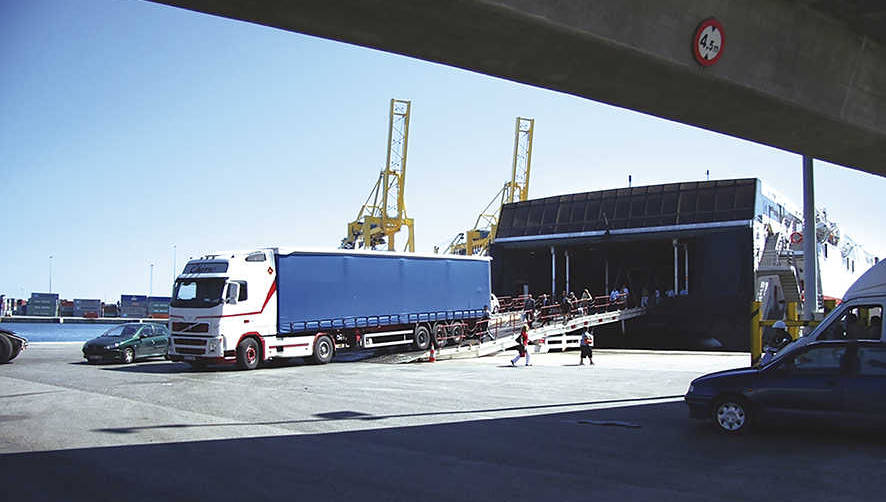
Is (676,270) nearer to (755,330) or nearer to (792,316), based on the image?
(792,316)

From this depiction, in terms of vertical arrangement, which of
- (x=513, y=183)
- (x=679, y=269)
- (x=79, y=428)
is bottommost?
(x=79, y=428)

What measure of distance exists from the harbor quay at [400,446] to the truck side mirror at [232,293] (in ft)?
A: 13.9

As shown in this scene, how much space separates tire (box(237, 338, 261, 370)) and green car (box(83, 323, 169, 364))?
4959 millimetres

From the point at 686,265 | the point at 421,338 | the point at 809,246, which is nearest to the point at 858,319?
the point at 809,246

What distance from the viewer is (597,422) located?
37.0 ft

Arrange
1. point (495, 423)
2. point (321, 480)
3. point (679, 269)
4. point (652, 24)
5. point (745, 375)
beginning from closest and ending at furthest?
point (321, 480) < point (652, 24) < point (745, 375) < point (495, 423) < point (679, 269)

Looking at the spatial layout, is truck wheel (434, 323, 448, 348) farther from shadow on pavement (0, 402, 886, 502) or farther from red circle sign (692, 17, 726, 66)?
red circle sign (692, 17, 726, 66)

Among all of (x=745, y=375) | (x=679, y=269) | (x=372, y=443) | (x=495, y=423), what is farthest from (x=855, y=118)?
(x=679, y=269)

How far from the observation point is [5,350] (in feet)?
77.2

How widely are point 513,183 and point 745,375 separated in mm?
83467

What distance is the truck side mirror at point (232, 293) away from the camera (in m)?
21.1

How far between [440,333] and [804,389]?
62.2 ft

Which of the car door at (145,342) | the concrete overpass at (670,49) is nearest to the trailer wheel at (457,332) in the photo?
the car door at (145,342)

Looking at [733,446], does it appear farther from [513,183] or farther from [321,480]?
[513,183]
